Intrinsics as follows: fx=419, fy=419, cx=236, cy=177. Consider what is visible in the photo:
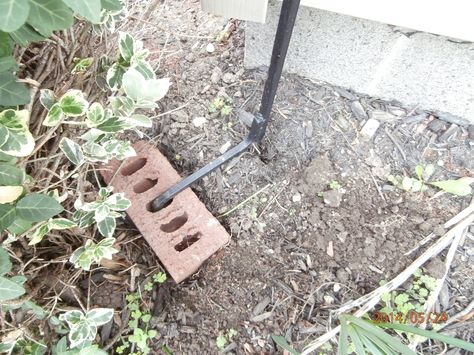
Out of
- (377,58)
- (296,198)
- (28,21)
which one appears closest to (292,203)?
(296,198)

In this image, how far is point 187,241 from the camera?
4.48ft

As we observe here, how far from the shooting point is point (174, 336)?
1.25 meters

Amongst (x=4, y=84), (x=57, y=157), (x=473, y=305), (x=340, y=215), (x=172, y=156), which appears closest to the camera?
(x=4, y=84)

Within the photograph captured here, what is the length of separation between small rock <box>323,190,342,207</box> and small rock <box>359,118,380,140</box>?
9.7 inches

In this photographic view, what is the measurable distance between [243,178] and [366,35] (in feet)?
2.05

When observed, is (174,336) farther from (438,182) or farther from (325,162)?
(438,182)

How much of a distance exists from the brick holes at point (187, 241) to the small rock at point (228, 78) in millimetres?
589

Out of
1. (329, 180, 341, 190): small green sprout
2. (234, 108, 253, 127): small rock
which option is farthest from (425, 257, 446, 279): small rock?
(234, 108, 253, 127): small rock

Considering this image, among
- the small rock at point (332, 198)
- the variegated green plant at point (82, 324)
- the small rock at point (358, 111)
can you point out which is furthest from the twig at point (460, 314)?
the variegated green plant at point (82, 324)

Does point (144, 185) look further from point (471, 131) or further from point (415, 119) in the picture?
point (471, 131)

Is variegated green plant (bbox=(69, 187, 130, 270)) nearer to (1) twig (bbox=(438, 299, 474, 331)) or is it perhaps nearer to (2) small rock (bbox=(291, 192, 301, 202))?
(2) small rock (bbox=(291, 192, 301, 202))

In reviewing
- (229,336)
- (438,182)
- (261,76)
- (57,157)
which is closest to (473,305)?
(438,182)

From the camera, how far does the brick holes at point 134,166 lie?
143 cm

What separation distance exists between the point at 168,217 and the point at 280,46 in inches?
25.1
